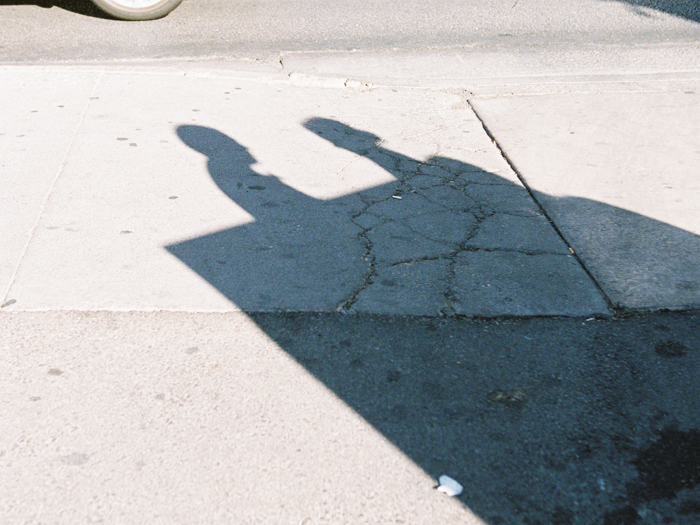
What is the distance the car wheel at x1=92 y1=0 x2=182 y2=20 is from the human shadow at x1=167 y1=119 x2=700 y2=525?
3.38m

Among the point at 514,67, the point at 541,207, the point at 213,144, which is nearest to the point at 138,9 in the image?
the point at 213,144

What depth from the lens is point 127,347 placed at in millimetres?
2850

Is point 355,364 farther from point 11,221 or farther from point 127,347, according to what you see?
point 11,221

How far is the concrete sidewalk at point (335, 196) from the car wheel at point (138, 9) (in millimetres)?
1427

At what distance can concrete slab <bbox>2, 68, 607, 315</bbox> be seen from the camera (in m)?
3.23

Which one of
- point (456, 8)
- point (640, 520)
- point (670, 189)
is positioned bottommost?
point (640, 520)

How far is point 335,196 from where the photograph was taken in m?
4.11

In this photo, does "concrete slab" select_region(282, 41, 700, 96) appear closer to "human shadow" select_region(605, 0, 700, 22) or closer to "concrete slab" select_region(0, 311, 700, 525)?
"human shadow" select_region(605, 0, 700, 22)

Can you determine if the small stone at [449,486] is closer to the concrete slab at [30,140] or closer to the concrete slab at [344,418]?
the concrete slab at [344,418]

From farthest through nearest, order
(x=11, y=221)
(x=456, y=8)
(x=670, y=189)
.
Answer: (x=456, y=8)
(x=670, y=189)
(x=11, y=221)

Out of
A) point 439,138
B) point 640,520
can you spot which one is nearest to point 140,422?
point 640,520

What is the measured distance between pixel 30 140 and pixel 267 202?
1.81 m

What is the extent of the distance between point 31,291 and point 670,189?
3.78 meters

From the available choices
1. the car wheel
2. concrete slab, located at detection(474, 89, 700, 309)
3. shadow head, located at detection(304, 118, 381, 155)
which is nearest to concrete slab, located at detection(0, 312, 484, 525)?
concrete slab, located at detection(474, 89, 700, 309)
